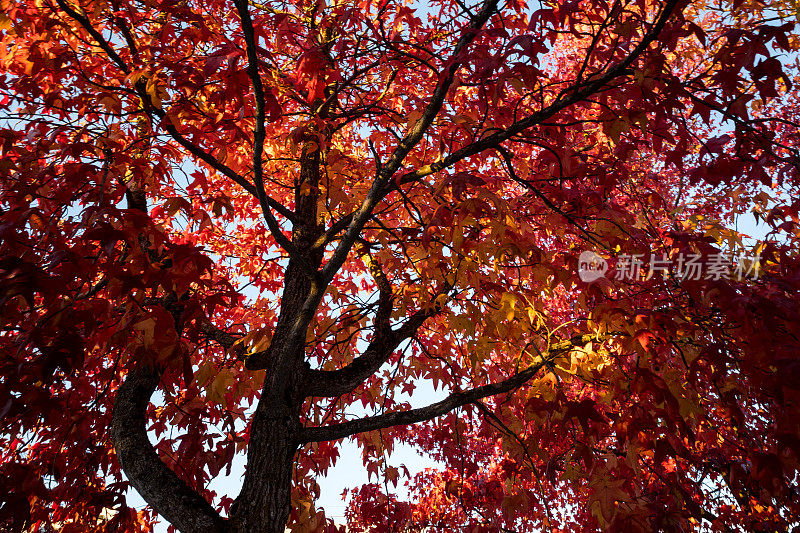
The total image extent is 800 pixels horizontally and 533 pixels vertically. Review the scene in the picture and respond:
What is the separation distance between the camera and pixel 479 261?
3947 millimetres

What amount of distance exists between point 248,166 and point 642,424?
479 cm

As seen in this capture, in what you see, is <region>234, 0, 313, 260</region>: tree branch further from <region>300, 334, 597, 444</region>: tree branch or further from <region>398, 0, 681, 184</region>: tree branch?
<region>300, 334, 597, 444</region>: tree branch

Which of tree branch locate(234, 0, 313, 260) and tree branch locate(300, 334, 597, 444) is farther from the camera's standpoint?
tree branch locate(300, 334, 597, 444)

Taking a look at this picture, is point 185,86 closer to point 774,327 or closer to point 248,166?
point 248,166

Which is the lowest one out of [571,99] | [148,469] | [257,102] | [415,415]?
[148,469]

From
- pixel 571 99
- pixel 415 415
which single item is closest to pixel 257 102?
pixel 571 99

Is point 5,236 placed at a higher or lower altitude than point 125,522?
higher

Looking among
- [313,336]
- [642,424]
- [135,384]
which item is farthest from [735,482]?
[135,384]

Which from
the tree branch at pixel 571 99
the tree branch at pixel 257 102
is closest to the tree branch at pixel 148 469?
the tree branch at pixel 257 102

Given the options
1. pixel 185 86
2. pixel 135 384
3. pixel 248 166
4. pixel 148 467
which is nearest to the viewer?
pixel 185 86

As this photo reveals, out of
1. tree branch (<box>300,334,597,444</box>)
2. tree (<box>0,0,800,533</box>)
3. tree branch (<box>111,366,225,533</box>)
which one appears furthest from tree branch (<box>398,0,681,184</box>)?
tree branch (<box>111,366,225,533</box>)

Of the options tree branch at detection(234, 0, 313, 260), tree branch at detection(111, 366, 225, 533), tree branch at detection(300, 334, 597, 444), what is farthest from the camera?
tree branch at detection(300, 334, 597, 444)

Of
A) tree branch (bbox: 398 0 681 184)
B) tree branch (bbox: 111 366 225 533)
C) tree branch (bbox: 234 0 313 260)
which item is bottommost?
tree branch (bbox: 111 366 225 533)

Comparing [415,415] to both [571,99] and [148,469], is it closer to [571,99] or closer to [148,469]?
[148,469]
